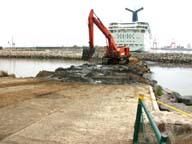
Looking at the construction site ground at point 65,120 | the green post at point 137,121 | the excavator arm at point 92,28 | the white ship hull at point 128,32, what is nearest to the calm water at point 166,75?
the excavator arm at point 92,28

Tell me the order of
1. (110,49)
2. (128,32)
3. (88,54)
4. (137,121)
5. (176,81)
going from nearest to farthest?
1. (137,121)
2. (88,54)
3. (110,49)
4. (176,81)
5. (128,32)

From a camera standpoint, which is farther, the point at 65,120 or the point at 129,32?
the point at 129,32

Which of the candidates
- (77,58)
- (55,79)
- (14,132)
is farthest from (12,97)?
(77,58)

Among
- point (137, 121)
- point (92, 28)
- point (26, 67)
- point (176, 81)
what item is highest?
point (92, 28)

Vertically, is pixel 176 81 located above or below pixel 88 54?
below

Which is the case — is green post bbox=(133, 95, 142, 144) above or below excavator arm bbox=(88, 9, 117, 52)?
below

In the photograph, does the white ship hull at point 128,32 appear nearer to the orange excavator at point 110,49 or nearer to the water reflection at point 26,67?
the water reflection at point 26,67

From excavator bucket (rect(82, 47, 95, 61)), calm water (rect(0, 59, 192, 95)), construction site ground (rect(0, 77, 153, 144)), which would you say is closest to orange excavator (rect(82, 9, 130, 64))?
excavator bucket (rect(82, 47, 95, 61))

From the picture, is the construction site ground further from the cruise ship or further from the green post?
the cruise ship

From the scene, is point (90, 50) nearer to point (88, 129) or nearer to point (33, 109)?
point (33, 109)

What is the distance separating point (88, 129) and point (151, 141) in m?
1.87

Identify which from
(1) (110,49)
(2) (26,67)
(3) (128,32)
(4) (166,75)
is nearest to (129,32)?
(3) (128,32)

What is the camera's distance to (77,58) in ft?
211

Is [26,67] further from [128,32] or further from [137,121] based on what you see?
[128,32]
